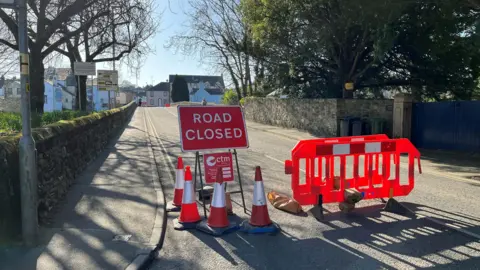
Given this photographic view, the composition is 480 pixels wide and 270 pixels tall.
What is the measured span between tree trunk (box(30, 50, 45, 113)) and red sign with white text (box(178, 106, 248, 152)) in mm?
12872

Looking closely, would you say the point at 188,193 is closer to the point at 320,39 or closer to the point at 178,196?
the point at 178,196

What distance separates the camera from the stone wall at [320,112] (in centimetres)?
1839

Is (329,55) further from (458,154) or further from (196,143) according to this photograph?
(196,143)

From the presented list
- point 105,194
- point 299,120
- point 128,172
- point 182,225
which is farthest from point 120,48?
point 182,225

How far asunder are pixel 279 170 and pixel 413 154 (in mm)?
3986

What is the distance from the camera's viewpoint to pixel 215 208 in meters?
5.68

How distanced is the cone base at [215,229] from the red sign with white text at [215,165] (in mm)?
818

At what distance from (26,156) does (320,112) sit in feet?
57.1

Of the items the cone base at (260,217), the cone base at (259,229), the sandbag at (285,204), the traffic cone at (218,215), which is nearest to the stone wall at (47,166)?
the traffic cone at (218,215)

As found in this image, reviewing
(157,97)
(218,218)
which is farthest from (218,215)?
(157,97)

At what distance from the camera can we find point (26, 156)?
15.5 ft

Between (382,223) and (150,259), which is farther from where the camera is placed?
(382,223)

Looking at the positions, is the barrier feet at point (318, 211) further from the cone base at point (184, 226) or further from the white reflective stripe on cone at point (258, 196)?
the cone base at point (184, 226)

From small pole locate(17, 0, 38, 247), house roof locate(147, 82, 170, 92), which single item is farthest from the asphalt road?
house roof locate(147, 82, 170, 92)
